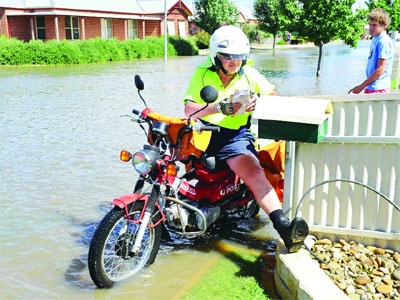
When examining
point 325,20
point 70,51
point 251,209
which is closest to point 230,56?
point 251,209

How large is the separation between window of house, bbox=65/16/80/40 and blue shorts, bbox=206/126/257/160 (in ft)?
122

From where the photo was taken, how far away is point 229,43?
13.5ft

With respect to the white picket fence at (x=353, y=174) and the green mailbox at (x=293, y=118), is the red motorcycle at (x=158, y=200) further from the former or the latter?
the white picket fence at (x=353, y=174)

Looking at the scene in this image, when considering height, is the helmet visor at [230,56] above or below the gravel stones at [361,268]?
above

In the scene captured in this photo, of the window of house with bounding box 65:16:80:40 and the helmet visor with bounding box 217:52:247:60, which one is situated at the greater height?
the window of house with bounding box 65:16:80:40

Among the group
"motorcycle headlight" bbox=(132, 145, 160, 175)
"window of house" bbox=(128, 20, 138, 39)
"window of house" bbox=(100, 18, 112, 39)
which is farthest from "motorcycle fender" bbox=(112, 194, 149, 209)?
"window of house" bbox=(128, 20, 138, 39)

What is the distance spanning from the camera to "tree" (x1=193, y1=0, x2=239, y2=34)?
50031mm

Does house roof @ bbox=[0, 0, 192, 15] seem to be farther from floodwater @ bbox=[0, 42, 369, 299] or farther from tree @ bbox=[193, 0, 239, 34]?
floodwater @ bbox=[0, 42, 369, 299]

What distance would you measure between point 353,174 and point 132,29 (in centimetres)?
4516

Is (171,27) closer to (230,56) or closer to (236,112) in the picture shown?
(230,56)

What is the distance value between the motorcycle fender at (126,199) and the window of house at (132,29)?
4418cm

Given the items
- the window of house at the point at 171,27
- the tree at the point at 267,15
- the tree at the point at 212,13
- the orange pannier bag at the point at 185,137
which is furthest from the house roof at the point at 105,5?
the orange pannier bag at the point at 185,137

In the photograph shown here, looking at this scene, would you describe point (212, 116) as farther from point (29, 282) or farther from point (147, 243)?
point (29, 282)

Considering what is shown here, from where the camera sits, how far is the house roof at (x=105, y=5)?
3725 centimetres
